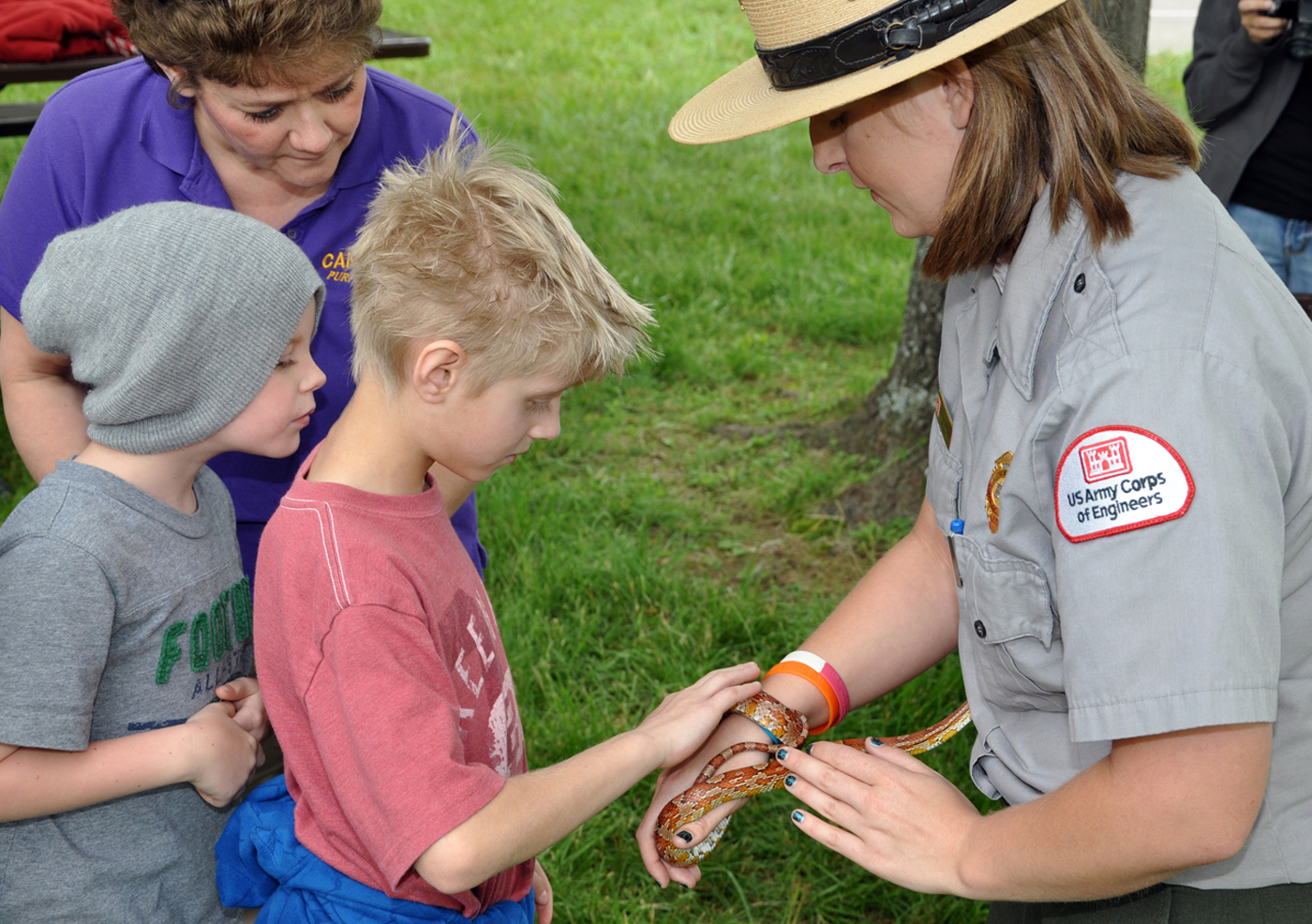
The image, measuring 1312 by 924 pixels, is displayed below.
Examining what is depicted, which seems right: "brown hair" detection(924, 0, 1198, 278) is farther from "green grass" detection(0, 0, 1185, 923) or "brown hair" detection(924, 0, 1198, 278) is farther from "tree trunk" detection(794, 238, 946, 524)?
"tree trunk" detection(794, 238, 946, 524)

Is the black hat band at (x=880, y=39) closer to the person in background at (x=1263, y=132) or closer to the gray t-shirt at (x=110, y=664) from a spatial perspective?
the gray t-shirt at (x=110, y=664)

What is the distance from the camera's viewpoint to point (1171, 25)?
1148cm

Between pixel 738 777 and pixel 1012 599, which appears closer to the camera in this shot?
pixel 1012 599

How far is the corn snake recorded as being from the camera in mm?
1909

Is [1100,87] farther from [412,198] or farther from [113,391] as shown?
[113,391]

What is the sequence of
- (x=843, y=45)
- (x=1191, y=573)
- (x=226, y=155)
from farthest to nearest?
(x=226, y=155) → (x=843, y=45) → (x=1191, y=573)

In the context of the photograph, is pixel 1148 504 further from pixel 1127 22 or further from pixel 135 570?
pixel 1127 22

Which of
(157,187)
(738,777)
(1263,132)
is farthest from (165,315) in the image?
(1263,132)

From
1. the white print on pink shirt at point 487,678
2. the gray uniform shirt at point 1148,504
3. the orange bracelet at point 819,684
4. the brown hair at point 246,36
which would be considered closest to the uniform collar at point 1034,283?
the gray uniform shirt at point 1148,504

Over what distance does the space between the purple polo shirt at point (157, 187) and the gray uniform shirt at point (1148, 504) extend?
1.28 metres

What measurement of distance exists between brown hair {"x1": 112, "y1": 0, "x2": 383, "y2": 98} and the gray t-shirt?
74 cm

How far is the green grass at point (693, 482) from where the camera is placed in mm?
2889

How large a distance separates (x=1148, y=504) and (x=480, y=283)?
946mm

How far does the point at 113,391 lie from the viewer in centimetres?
170
